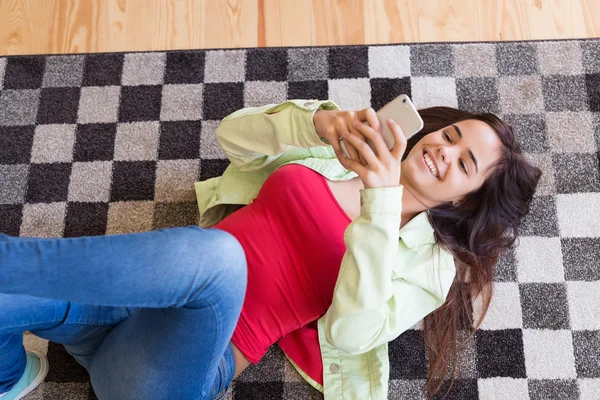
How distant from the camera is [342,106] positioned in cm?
142

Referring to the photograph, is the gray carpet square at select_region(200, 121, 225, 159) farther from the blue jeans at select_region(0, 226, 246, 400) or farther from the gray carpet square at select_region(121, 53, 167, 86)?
the blue jeans at select_region(0, 226, 246, 400)

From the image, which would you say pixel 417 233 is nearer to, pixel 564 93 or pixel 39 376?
pixel 564 93

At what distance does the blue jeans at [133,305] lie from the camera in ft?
2.43

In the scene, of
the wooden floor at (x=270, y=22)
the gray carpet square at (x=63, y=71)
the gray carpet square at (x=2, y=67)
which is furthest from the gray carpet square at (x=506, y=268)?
the gray carpet square at (x=2, y=67)

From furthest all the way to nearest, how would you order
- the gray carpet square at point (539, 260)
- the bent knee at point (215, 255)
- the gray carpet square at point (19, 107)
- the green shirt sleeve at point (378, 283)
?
the gray carpet square at point (19, 107) < the gray carpet square at point (539, 260) < the green shirt sleeve at point (378, 283) < the bent knee at point (215, 255)

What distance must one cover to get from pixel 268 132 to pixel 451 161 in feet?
1.13

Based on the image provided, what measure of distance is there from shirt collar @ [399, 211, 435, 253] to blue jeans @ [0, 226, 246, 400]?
364mm

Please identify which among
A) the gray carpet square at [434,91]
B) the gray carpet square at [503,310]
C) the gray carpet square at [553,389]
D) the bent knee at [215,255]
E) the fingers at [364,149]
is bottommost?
the gray carpet square at [553,389]

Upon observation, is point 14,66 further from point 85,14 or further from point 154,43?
point 154,43

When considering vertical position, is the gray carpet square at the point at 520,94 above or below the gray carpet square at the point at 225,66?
below

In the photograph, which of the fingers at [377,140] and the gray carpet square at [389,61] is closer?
the fingers at [377,140]

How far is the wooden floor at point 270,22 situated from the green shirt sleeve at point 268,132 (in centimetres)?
43

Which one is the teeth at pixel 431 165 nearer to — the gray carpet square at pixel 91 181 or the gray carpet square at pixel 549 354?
the gray carpet square at pixel 549 354

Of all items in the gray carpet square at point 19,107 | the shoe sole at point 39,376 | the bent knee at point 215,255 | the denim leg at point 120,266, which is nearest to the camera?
the denim leg at point 120,266
